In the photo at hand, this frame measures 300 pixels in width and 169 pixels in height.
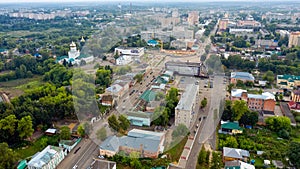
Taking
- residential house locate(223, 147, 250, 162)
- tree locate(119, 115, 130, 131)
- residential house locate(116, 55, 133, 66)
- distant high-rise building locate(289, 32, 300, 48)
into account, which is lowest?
residential house locate(223, 147, 250, 162)

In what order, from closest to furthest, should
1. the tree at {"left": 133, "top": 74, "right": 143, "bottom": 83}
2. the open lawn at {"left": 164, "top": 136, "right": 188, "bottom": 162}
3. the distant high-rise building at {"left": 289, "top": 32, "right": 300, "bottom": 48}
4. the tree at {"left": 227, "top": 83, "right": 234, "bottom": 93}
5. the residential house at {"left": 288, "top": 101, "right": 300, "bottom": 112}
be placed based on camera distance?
the open lawn at {"left": 164, "top": 136, "right": 188, "bottom": 162} → the residential house at {"left": 288, "top": 101, "right": 300, "bottom": 112} → the tree at {"left": 133, "top": 74, "right": 143, "bottom": 83} → the tree at {"left": 227, "top": 83, "right": 234, "bottom": 93} → the distant high-rise building at {"left": 289, "top": 32, "right": 300, "bottom": 48}

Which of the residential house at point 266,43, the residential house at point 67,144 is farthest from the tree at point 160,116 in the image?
the residential house at point 266,43

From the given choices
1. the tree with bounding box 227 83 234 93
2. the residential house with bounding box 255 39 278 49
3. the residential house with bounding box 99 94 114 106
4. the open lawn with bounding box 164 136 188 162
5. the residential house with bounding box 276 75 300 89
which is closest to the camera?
the open lawn with bounding box 164 136 188 162

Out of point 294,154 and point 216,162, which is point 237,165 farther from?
point 294,154

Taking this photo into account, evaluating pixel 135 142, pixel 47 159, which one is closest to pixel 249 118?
pixel 135 142

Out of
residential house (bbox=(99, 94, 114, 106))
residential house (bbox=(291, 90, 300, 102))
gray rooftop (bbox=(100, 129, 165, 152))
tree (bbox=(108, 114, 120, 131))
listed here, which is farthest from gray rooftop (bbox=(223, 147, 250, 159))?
residential house (bbox=(291, 90, 300, 102))

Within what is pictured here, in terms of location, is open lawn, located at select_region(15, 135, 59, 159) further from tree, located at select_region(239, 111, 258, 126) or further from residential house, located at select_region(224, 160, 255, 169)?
tree, located at select_region(239, 111, 258, 126)

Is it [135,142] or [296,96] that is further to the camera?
[296,96]
